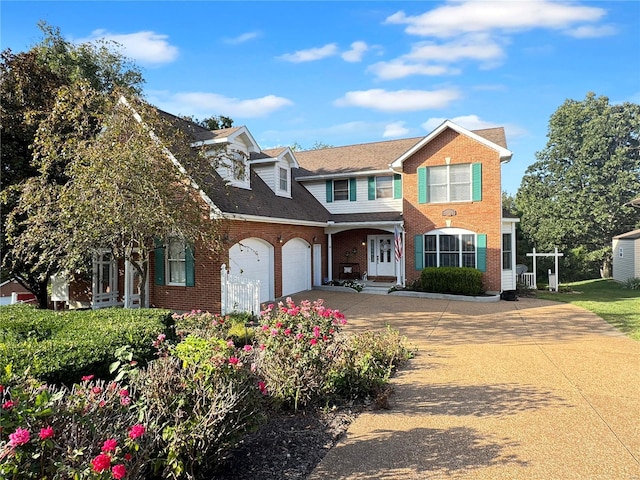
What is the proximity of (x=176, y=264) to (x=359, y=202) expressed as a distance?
31.8 feet

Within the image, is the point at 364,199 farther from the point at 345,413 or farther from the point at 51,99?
the point at 345,413

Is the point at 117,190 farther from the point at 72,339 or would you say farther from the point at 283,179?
the point at 283,179

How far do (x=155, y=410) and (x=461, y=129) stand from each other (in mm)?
16653

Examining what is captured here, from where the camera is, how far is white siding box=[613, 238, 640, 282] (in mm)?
23631

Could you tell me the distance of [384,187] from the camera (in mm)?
19688

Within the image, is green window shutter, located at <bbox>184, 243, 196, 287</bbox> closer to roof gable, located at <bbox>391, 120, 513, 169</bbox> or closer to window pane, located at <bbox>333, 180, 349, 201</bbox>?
window pane, located at <bbox>333, 180, 349, 201</bbox>

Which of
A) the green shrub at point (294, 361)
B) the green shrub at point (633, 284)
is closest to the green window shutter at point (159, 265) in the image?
the green shrub at point (294, 361)

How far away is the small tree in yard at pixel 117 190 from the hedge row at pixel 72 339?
2017 millimetres

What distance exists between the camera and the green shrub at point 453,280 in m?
16.4

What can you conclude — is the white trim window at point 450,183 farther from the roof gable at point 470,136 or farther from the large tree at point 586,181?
the large tree at point 586,181

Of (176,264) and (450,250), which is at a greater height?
(450,250)

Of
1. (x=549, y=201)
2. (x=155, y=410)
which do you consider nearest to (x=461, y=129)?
(x=155, y=410)

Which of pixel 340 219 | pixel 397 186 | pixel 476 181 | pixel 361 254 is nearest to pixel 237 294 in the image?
pixel 340 219

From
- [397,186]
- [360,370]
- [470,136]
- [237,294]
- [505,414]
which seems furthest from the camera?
[397,186]
